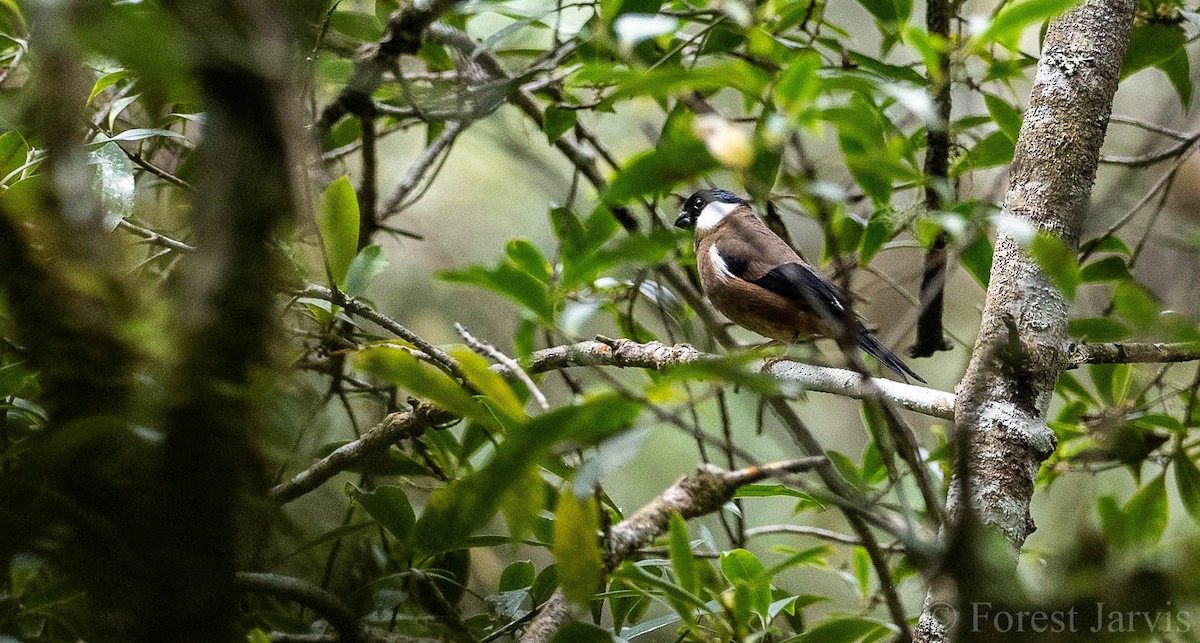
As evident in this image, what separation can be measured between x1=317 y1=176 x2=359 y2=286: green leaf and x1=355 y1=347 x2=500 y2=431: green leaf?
713 mm

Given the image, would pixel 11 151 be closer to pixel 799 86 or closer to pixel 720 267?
pixel 799 86

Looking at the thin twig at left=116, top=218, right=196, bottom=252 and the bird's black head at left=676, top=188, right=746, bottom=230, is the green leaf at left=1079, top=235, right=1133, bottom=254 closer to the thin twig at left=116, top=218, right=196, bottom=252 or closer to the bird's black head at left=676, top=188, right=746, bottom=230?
the bird's black head at left=676, top=188, right=746, bottom=230

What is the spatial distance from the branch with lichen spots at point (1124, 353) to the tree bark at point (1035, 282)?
0.10m

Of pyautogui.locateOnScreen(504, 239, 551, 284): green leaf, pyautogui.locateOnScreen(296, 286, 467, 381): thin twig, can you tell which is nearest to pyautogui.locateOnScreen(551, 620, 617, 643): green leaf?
pyautogui.locateOnScreen(296, 286, 467, 381): thin twig

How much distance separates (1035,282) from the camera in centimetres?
161

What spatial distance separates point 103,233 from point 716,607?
1.04 m

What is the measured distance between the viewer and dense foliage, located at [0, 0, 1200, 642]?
858mm

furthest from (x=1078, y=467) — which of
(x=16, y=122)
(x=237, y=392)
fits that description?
(x=16, y=122)

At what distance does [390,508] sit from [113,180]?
2.54 feet

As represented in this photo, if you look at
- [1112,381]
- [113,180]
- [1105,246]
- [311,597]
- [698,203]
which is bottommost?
[311,597]

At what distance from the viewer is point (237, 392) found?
2.86 feet

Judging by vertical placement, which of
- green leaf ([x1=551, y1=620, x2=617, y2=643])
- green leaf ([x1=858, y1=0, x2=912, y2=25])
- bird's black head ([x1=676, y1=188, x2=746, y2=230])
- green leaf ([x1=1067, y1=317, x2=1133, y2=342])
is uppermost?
bird's black head ([x1=676, y1=188, x2=746, y2=230])

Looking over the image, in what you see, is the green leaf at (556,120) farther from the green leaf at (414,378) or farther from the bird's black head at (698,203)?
the bird's black head at (698,203)

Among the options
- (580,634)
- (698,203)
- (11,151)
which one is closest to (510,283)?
(580,634)
